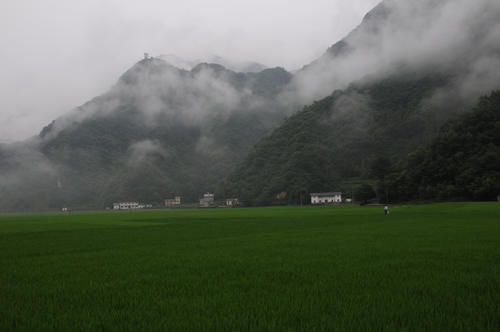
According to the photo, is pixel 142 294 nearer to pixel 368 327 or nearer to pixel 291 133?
pixel 368 327

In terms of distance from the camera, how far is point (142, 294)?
672 centimetres

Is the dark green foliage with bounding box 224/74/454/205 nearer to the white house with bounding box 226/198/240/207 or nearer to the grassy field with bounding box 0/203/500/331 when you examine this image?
the white house with bounding box 226/198/240/207

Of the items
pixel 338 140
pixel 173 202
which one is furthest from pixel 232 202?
pixel 338 140

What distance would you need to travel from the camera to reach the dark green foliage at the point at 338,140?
122688 mm

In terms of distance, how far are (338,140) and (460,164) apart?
71.8 metres

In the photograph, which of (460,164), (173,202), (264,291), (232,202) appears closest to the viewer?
(264,291)

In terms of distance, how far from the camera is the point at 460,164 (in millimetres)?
72875

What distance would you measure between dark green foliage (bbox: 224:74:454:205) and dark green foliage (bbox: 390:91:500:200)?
36760 millimetres

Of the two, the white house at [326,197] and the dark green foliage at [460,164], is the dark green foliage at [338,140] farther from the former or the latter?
the dark green foliage at [460,164]

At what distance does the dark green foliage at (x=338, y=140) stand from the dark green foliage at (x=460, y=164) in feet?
121

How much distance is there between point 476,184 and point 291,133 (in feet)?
301

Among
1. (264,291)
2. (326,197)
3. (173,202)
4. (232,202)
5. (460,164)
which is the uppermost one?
(460,164)

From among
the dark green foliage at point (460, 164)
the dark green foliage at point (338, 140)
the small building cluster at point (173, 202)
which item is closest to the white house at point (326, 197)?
the dark green foliage at point (338, 140)

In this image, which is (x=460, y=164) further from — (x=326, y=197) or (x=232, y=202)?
(x=232, y=202)
